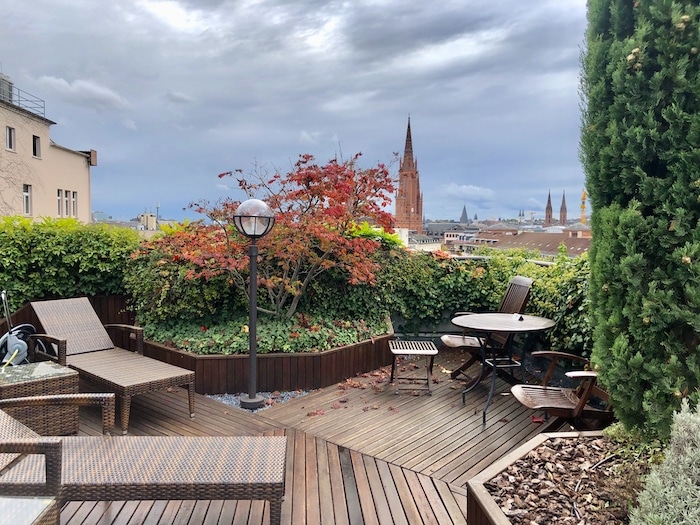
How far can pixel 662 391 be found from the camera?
6.51 ft

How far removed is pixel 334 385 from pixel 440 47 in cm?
658

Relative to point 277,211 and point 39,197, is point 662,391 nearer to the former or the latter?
point 277,211

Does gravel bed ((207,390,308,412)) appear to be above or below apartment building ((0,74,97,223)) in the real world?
below

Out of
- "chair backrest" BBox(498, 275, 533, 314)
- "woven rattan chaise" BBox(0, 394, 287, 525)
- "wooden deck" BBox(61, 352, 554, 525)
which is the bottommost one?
"wooden deck" BBox(61, 352, 554, 525)

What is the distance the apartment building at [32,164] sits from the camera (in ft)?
61.3

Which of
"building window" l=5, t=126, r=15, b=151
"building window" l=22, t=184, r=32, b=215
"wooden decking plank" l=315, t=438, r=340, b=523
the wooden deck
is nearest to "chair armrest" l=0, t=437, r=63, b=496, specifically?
the wooden deck

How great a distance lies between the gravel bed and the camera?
3857mm

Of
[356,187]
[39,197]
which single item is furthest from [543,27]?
[39,197]

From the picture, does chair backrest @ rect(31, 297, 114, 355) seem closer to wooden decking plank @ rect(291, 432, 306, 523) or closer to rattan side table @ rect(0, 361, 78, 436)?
rattan side table @ rect(0, 361, 78, 436)

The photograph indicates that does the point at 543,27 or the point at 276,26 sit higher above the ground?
the point at 276,26

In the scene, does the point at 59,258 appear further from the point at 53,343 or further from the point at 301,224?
the point at 301,224

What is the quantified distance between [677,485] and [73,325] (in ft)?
15.7

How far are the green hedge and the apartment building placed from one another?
1516cm

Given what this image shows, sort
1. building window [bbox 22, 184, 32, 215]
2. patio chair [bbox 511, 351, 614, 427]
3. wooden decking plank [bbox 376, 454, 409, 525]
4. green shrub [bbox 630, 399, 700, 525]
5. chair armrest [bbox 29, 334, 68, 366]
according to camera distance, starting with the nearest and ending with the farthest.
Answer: green shrub [bbox 630, 399, 700, 525], wooden decking plank [bbox 376, 454, 409, 525], patio chair [bbox 511, 351, 614, 427], chair armrest [bbox 29, 334, 68, 366], building window [bbox 22, 184, 32, 215]
